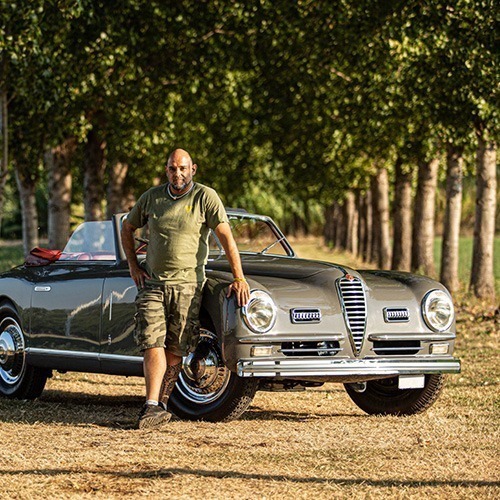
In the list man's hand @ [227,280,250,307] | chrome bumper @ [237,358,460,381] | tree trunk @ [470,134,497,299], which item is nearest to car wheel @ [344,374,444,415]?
chrome bumper @ [237,358,460,381]

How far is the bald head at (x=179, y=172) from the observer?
8.79 meters

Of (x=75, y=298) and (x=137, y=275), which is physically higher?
(x=137, y=275)

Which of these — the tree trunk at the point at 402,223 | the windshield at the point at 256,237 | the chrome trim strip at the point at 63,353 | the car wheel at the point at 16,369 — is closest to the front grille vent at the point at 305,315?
the windshield at the point at 256,237

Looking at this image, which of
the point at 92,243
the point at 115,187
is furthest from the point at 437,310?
the point at 115,187

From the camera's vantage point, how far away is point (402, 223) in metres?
29.2

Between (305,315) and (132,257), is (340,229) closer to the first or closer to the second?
(132,257)

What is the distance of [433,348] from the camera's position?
929 centimetres

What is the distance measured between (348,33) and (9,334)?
12.4 metres

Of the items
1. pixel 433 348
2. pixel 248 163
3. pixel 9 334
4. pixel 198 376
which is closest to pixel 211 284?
pixel 198 376

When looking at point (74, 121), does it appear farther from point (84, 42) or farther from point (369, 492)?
point (369, 492)

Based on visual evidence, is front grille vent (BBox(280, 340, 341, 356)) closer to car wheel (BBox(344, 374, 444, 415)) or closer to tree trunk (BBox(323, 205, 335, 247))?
car wheel (BBox(344, 374, 444, 415))

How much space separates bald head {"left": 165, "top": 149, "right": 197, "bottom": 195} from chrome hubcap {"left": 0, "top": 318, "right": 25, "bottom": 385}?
262 centimetres

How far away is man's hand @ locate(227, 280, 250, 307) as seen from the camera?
28.3 ft

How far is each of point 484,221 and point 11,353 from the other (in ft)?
37.5
